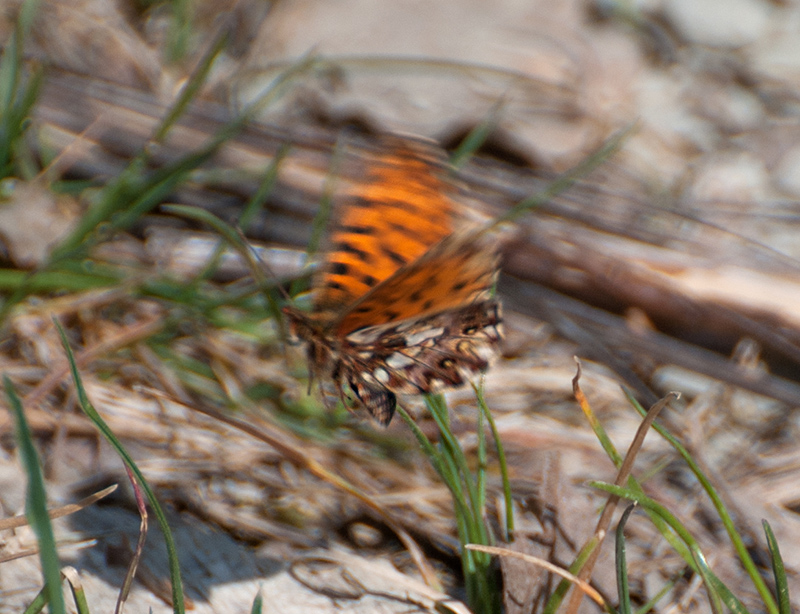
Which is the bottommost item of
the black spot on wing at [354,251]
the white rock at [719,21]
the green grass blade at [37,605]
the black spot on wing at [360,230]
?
the green grass blade at [37,605]

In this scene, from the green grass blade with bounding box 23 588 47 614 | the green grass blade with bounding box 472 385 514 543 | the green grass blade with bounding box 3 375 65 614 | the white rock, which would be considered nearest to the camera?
the green grass blade with bounding box 3 375 65 614

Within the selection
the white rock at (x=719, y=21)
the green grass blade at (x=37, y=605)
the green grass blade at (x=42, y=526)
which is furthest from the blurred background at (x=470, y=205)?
the green grass blade at (x=42, y=526)

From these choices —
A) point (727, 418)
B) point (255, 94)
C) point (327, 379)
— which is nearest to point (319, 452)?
point (327, 379)

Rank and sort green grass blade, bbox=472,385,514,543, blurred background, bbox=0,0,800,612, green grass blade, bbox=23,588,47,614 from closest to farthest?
green grass blade, bbox=23,588,47,614, green grass blade, bbox=472,385,514,543, blurred background, bbox=0,0,800,612

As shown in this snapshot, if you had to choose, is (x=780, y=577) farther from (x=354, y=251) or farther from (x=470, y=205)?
(x=470, y=205)

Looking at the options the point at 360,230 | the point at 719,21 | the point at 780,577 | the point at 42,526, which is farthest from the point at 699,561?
the point at 719,21

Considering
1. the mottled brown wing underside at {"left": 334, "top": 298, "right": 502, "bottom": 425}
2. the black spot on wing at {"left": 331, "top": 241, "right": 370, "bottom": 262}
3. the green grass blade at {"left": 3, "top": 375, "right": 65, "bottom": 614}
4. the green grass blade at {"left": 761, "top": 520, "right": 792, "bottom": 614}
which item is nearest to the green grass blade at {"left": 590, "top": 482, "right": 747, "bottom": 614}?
the green grass blade at {"left": 761, "top": 520, "right": 792, "bottom": 614}

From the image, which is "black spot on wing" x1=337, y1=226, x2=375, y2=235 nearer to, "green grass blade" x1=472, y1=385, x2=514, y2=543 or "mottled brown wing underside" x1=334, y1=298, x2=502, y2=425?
"mottled brown wing underside" x1=334, y1=298, x2=502, y2=425

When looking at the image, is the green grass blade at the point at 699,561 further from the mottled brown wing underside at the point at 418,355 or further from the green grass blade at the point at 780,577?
the mottled brown wing underside at the point at 418,355

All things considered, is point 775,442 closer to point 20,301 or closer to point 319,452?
point 319,452

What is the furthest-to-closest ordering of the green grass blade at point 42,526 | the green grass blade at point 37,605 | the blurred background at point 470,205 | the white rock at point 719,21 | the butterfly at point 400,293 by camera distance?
1. the white rock at point 719,21
2. the blurred background at point 470,205
3. the butterfly at point 400,293
4. the green grass blade at point 37,605
5. the green grass blade at point 42,526
